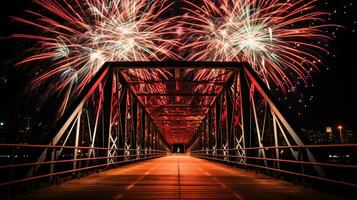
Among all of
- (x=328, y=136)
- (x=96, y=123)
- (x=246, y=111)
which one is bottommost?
(x=96, y=123)

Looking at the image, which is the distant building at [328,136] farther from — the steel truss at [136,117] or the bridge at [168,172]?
the bridge at [168,172]

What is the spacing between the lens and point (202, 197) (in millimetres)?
6402

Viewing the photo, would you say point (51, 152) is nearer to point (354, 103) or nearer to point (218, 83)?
point (218, 83)

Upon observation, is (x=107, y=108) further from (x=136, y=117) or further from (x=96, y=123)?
(x=136, y=117)

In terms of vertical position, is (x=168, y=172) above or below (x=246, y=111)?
below

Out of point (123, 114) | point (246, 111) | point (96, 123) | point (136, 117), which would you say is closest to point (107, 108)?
point (96, 123)

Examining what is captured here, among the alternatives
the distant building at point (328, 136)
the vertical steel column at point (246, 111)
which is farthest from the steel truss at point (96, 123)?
the distant building at point (328, 136)

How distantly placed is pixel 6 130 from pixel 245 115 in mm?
90988

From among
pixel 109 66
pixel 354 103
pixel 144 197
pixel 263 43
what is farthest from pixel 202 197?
pixel 354 103

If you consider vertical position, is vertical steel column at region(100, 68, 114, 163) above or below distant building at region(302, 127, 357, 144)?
below

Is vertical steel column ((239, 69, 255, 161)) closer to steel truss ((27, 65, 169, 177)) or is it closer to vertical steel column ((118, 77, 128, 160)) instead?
steel truss ((27, 65, 169, 177))

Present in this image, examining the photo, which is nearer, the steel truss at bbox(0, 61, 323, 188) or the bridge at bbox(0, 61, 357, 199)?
the bridge at bbox(0, 61, 357, 199)

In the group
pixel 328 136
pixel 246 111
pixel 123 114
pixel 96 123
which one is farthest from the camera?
pixel 328 136

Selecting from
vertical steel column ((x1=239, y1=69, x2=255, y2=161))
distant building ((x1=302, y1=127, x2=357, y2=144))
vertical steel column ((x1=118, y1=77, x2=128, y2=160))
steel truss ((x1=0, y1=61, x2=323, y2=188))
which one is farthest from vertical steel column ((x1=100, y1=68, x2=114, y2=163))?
distant building ((x1=302, y1=127, x2=357, y2=144))
